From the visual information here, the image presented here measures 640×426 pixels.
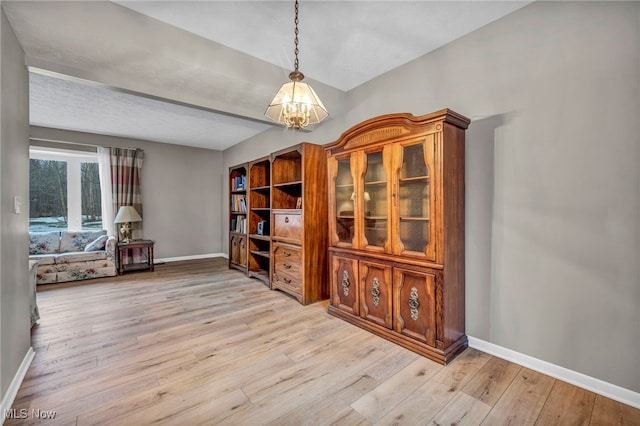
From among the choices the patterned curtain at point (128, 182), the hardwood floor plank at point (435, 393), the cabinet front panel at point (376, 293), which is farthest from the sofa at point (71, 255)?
the hardwood floor plank at point (435, 393)

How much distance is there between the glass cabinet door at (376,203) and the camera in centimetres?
250

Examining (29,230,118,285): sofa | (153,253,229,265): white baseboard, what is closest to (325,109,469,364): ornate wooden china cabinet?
(29,230,118,285): sofa

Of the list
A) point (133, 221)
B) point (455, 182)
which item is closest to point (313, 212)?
point (455, 182)

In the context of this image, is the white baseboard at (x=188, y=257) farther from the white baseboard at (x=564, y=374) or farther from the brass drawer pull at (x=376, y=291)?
the white baseboard at (x=564, y=374)

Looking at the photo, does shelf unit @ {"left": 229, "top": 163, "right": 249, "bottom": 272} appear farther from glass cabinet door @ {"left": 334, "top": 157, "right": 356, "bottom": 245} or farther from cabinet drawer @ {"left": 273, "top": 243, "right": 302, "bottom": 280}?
glass cabinet door @ {"left": 334, "top": 157, "right": 356, "bottom": 245}

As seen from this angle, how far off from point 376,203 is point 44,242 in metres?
5.57

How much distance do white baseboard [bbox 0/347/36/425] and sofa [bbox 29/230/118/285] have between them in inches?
109

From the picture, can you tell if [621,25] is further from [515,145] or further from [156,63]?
[156,63]

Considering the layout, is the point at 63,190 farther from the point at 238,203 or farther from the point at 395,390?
the point at 395,390

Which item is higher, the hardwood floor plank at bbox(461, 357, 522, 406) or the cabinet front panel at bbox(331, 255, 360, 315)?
the cabinet front panel at bbox(331, 255, 360, 315)

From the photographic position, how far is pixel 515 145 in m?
2.12

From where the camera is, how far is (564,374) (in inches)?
74.6

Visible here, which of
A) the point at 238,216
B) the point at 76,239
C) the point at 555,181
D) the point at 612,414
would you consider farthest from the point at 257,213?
the point at 612,414

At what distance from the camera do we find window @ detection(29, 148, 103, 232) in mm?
4926
